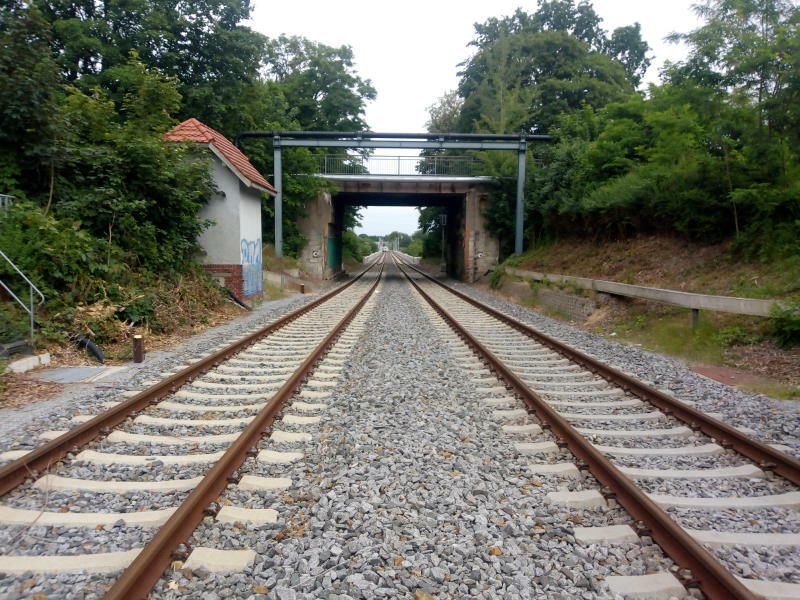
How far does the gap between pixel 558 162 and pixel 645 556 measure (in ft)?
68.5

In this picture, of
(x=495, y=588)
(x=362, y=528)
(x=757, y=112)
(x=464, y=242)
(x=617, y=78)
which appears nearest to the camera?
(x=495, y=588)

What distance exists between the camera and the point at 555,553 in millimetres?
2980

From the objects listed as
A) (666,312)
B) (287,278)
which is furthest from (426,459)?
(287,278)

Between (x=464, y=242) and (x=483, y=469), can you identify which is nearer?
(x=483, y=469)

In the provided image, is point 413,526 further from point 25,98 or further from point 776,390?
point 25,98

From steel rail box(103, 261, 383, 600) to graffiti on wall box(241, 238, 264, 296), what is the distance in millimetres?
10779

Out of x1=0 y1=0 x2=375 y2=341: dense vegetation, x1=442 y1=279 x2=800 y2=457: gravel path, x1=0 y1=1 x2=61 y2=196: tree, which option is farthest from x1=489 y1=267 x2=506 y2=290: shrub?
x1=0 y1=1 x2=61 y2=196: tree

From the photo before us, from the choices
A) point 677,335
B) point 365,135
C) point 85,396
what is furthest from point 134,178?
point 365,135

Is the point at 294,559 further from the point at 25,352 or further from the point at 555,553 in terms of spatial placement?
the point at 25,352

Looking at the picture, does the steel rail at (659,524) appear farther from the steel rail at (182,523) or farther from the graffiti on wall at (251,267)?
the graffiti on wall at (251,267)

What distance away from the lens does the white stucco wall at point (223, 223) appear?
47.5ft

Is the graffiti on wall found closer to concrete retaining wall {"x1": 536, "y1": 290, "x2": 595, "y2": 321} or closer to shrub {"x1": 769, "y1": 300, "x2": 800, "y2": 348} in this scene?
concrete retaining wall {"x1": 536, "y1": 290, "x2": 595, "y2": 321}

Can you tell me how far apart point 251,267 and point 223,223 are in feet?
5.76

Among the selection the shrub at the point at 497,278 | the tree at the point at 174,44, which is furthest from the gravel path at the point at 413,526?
the tree at the point at 174,44
